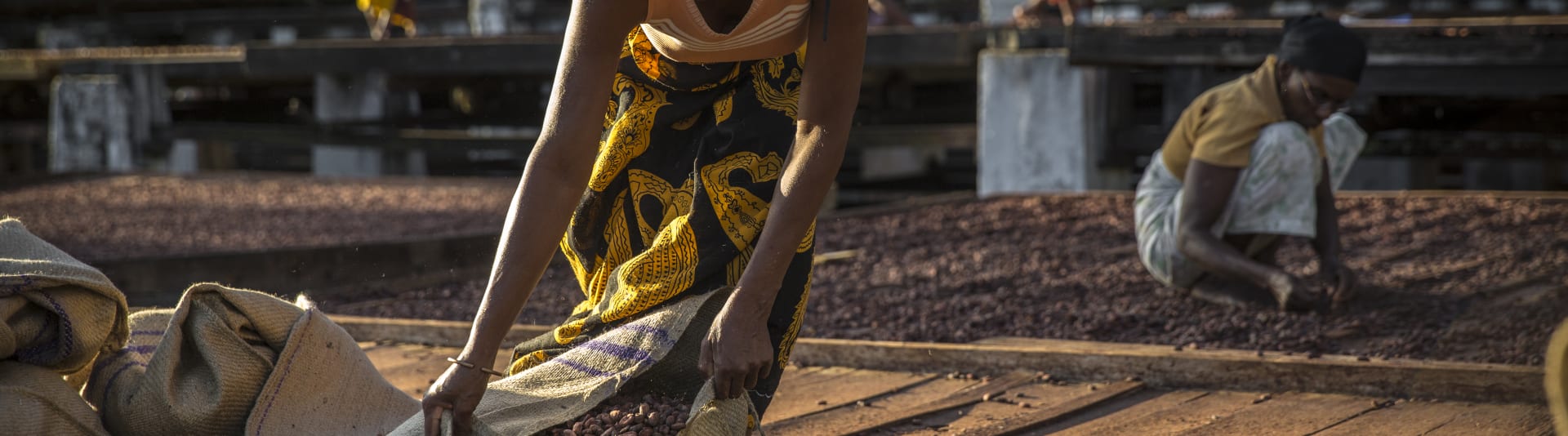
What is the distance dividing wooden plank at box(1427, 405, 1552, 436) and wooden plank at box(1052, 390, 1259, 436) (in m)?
0.36

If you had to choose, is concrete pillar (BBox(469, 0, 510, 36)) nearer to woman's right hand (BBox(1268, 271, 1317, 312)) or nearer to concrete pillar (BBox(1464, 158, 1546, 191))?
concrete pillar (BBox(1464, 158, 1546, 191))

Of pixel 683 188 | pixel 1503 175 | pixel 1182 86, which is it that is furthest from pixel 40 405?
pixel 1503 175

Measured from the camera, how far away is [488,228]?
5.97m

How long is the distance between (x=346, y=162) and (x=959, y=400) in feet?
25.2

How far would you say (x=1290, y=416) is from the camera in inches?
104

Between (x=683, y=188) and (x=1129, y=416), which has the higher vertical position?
(x=683, y=188)

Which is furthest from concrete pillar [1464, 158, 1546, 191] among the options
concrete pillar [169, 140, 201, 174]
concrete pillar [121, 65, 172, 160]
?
concrete pillar [121, 65, 172, 160]

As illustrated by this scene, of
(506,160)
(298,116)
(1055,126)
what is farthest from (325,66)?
(1055,126)

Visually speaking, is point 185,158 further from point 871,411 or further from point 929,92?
point 871,411

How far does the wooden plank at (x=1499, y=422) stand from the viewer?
2.46m

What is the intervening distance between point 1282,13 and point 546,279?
7161 millimetres

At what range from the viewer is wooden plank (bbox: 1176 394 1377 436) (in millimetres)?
2529

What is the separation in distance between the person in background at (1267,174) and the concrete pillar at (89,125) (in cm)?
785

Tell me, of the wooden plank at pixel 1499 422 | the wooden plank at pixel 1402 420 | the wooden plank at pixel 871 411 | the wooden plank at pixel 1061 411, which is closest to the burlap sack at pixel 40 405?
the wooden plank at pixel 871 411
